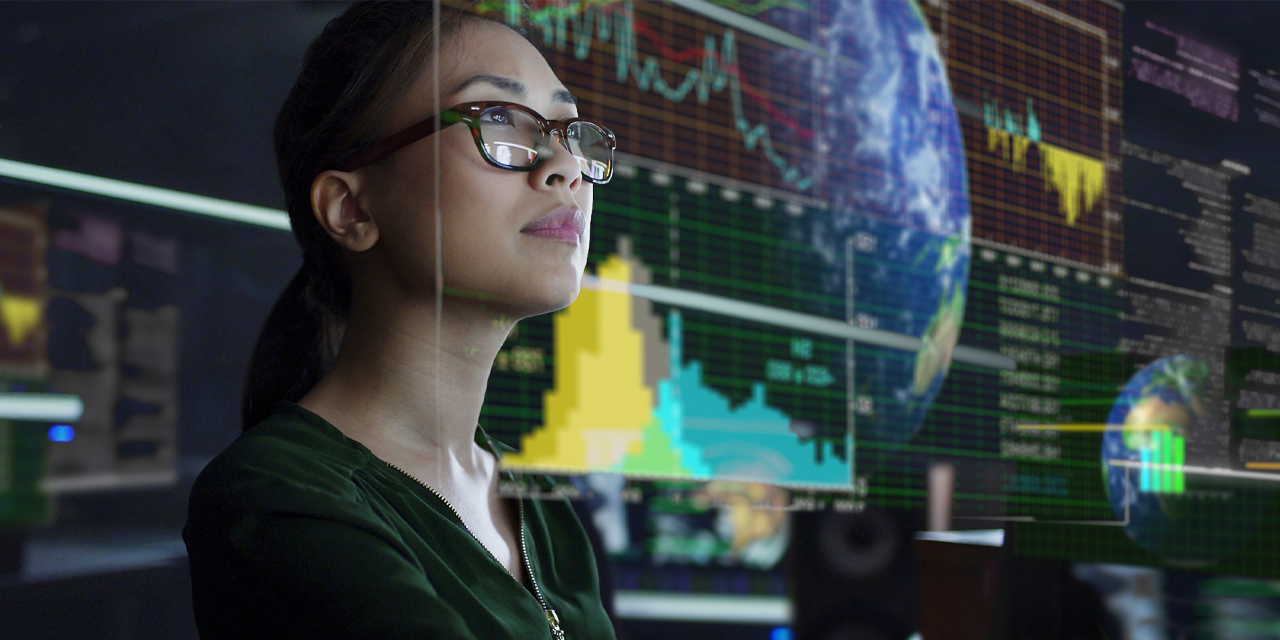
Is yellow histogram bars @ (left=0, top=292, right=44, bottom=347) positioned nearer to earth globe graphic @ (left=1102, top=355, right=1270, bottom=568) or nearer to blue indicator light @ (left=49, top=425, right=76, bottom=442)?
blue indicator light @ (left=49, top=425, right=76, bottom=442)

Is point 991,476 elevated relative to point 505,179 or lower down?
lower down

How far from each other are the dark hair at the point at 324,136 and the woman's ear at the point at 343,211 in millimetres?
16

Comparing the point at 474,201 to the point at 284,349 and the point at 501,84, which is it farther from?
the point at 284,349

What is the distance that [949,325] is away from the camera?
111 cm

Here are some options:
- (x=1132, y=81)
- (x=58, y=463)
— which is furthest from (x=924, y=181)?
(x=58, y=463)

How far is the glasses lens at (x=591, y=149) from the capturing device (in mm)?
684

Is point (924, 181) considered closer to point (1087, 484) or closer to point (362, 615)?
point (1087, 484)

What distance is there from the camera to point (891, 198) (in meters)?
1.07

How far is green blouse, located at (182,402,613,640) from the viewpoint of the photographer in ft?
1.73

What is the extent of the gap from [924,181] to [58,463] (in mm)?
840

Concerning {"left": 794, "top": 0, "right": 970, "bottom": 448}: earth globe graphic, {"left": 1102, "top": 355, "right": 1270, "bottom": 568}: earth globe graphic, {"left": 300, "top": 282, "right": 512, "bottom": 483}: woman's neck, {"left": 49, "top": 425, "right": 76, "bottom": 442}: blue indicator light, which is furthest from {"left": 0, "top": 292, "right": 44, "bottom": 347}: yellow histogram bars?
{"left": 1102, "top": 355, "right": 1270, "bottom": 568}: earth globe graphic

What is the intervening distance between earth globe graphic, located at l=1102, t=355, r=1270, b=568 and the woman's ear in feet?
3.09

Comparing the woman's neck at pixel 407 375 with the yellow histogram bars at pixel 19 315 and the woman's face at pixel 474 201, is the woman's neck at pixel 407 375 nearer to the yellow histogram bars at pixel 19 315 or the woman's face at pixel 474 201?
the woman's face at pixel 474 201

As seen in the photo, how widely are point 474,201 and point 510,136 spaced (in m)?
0.05
